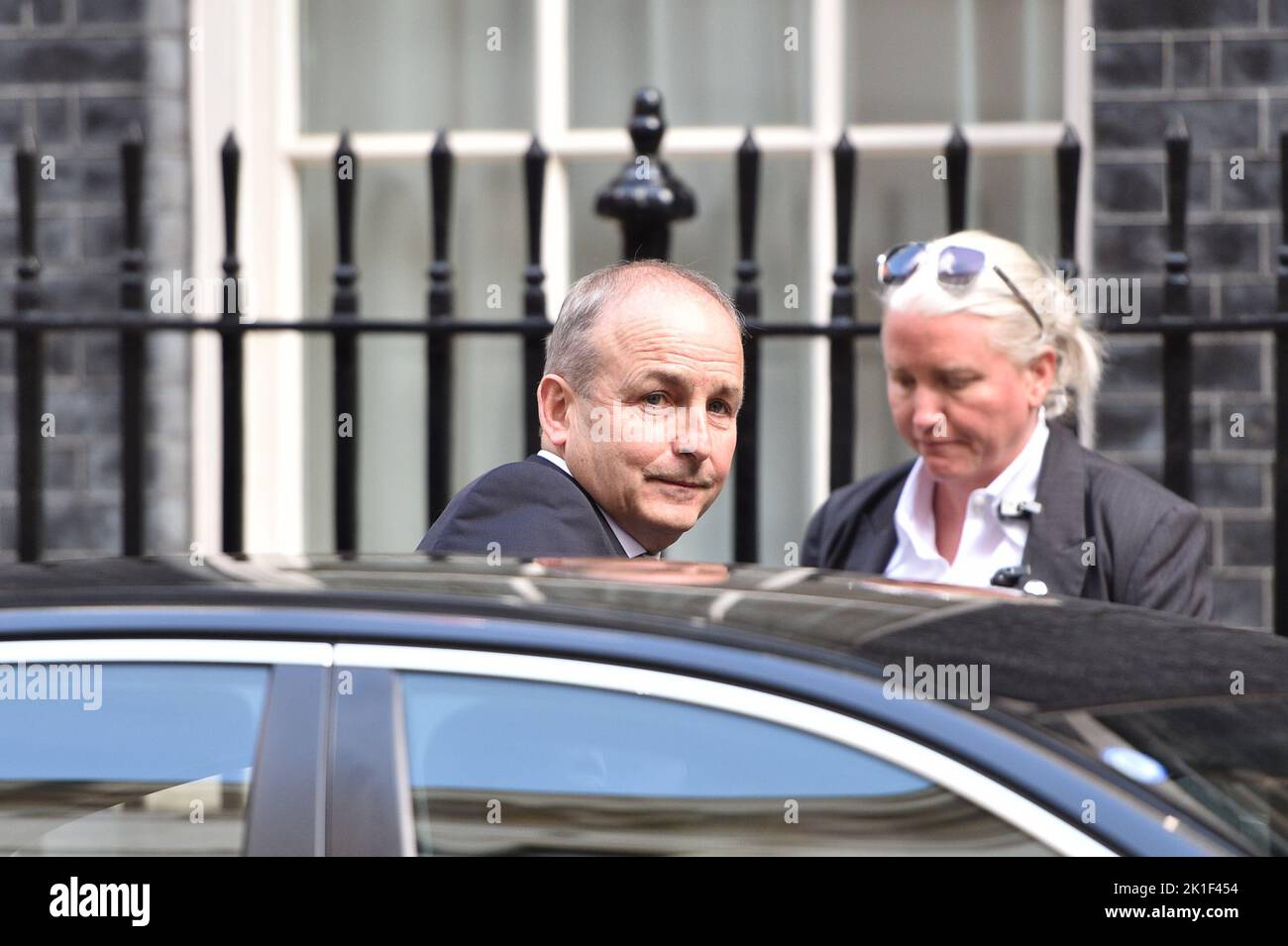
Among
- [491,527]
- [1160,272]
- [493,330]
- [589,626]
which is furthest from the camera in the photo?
[1160,272]

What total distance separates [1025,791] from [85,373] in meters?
4.51

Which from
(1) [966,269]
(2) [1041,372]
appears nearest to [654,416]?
(1) [966,269]

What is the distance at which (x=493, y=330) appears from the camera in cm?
409

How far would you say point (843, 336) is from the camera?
410 cm

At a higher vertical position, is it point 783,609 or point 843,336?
point 843,336

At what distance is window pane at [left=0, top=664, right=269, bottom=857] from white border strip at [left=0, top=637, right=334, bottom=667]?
0.5 inches

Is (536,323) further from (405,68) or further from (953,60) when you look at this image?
(953,60)

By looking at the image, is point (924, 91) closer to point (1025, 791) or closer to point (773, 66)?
point (773, 66)

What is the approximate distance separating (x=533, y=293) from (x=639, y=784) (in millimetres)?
2612

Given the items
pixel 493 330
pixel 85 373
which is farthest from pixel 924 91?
pixel 85 373

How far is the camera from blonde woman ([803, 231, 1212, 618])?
122 inches

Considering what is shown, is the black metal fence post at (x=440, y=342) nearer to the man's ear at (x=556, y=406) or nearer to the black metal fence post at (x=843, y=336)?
the black metal fence post at (x=843, y=336)

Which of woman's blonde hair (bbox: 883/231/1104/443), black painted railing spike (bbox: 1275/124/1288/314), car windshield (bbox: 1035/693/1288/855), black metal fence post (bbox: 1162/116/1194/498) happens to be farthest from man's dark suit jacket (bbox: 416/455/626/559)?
black painted railing spike (bbox: 1275/124/1288/314)

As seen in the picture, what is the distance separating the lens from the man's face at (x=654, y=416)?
261 centimetres
